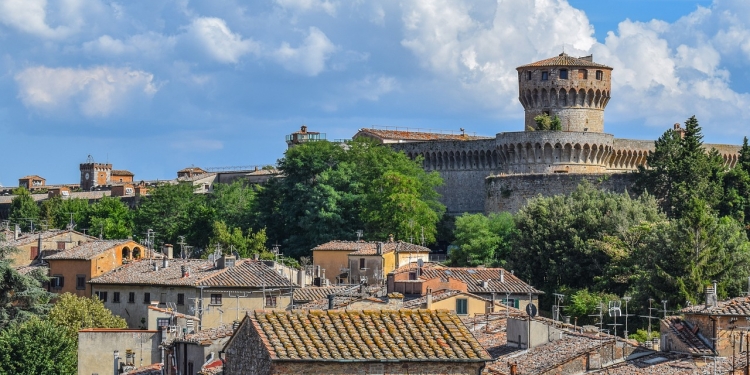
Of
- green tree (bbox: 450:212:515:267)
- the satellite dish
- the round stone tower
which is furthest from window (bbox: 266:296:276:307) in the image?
the round stone tower

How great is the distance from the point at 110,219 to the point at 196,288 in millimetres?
44619

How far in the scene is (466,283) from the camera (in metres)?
49.8

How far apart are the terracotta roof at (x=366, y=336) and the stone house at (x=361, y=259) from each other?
135 ft

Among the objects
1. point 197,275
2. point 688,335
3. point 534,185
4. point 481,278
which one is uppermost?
point 534,185

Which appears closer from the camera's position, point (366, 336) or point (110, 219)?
point (366, 336)

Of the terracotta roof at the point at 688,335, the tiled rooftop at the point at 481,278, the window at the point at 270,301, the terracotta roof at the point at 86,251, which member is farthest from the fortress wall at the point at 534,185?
the terracotta roof at the point at 688,335

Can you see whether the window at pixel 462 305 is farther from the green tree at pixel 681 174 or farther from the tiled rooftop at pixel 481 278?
the green tree at pixel 681 174

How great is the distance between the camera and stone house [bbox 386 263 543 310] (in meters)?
47.2

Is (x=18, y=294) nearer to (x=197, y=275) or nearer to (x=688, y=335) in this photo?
(x=197, y=275)

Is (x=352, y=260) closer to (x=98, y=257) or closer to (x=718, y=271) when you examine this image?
(x=98, y=257)

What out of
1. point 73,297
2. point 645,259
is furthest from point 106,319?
point 645,259

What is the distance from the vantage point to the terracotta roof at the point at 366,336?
18828mm

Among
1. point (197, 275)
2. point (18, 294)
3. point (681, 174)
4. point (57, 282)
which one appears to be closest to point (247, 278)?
point (197, 275)

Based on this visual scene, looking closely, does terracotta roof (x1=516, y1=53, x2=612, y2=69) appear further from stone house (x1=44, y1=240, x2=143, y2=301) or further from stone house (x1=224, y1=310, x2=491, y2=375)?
stone house (x1=224, y1=310, x2=491, y2=375)
